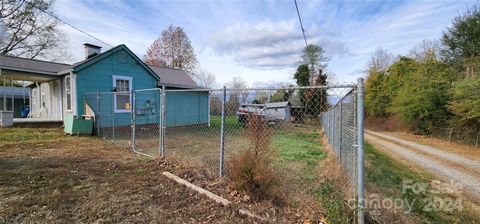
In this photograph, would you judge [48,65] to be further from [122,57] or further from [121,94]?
[121,94]

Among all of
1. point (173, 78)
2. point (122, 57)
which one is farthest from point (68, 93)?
point (173, 78)

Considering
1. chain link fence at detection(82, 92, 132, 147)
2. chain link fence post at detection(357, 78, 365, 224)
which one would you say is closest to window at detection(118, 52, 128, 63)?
chain link fence at detection(82, 92, 132, 147)

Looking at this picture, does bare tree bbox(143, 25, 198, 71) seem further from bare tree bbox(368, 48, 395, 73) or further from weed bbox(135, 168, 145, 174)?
weed bbox(135, 168, 145, 174)

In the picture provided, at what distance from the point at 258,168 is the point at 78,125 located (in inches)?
379

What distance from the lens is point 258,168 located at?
350 centimetres

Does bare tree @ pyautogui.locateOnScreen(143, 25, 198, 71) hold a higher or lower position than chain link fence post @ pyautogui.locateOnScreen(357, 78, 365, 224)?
higher

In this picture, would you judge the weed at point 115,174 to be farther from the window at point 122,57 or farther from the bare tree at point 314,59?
the bare tree at point 314,59

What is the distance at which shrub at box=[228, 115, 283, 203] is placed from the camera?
3500 millimetres

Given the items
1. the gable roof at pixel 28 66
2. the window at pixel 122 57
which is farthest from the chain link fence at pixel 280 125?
the gable roof at pixel 28 66

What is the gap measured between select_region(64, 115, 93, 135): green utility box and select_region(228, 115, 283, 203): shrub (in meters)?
9.18

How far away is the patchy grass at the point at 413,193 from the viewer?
139 inches

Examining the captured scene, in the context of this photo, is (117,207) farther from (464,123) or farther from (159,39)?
(159,39)

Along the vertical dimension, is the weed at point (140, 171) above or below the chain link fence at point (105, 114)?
below

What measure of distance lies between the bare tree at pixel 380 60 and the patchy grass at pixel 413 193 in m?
31.3
